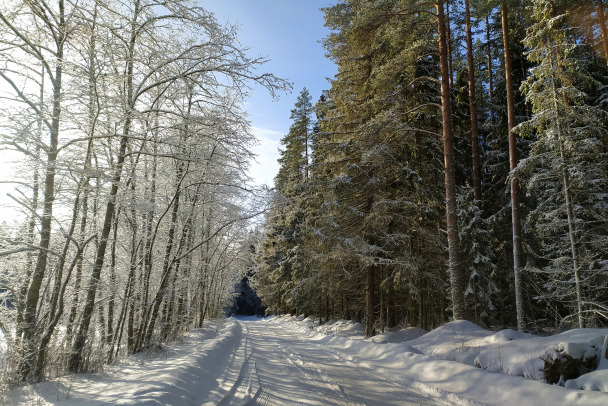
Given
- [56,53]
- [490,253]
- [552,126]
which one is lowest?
[490,253]

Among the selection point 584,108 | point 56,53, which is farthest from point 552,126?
point 56,53

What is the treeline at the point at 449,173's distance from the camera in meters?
10.9

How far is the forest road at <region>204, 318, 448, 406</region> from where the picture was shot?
531 centimetres

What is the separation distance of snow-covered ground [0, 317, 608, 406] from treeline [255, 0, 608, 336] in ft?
10.3

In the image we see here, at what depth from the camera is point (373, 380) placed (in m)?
6.73

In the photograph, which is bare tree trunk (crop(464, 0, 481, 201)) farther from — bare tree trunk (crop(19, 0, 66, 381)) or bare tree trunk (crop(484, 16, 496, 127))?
bare tree trunk (crop(19, 0, 66, 381))

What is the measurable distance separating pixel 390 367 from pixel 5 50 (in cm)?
973

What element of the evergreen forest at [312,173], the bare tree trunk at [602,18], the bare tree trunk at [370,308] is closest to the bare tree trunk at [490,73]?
the evergreen forest at [312,173]

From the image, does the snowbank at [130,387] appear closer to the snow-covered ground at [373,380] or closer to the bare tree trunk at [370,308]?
the snow-covered ground at [373,380]

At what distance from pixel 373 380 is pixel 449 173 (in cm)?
693

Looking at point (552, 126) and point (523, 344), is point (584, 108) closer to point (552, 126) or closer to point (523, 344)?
point (552, 126)

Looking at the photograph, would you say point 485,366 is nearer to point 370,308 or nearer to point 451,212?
point 451,212

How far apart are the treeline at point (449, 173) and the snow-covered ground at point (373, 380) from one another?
10.3 feet

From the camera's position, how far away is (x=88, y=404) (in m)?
4.33
